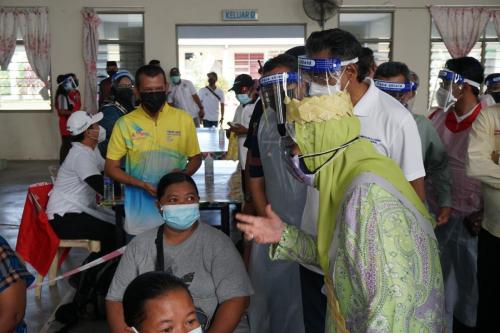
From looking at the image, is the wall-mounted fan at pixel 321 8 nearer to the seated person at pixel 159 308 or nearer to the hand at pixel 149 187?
the hand at pixel 149 187

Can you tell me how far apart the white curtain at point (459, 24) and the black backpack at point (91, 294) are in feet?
25.6

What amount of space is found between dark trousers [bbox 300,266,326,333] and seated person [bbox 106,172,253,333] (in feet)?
0.83

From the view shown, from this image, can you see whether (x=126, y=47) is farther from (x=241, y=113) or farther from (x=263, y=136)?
(x=263, y=136)

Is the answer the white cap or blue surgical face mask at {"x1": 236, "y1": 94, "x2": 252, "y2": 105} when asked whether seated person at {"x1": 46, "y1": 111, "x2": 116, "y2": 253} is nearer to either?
the white cap

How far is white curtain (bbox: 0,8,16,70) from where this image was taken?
29.2 feet

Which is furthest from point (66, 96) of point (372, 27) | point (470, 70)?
point (470, 70)

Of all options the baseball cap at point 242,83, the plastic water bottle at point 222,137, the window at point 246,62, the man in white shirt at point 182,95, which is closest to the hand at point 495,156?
the baseball cap at point 242,83

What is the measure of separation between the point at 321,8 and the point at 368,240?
819 cm

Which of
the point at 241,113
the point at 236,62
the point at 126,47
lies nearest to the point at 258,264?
the point at 241,113

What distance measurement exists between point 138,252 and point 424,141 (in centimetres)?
154

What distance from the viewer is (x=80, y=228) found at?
3.48m

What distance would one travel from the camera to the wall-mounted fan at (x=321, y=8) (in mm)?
8719

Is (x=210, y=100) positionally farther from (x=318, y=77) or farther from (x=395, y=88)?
(x=318, y=77)

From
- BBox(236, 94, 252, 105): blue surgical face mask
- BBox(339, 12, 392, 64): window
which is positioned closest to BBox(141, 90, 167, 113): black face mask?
BBox(236, 94, 252, 105): blue surgical face mask
